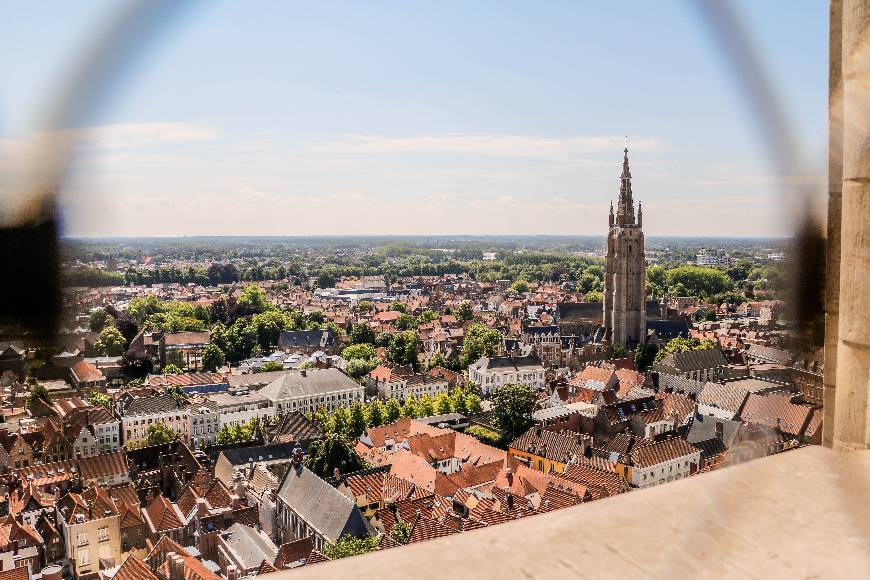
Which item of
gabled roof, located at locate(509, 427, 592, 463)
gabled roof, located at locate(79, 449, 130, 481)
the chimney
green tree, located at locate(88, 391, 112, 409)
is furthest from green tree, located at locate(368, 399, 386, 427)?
the chimney

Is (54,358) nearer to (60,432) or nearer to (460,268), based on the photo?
(60,432)

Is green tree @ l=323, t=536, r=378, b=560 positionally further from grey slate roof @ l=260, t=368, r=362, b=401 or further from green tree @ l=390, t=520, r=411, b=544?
grey slate roof @ l=260, t=368, r=362, b=401

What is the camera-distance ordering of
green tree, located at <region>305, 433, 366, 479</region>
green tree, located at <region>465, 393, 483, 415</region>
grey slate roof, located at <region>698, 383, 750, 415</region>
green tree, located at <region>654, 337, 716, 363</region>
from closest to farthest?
green tree, located at <region>305, 433, 366, 479</region>
grey slate roof, located at <region>698, 383, 750, 415</region>
green tree, located at <region>465, 393, 483, 415</region>
green tree, located at <region>654, 337, 716, 363</region>

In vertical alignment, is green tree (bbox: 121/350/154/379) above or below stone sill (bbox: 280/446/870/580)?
below

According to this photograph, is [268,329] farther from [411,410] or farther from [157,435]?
[157,435]

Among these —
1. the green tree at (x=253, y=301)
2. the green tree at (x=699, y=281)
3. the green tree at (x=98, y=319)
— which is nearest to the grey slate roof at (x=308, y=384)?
the green tree at (x=253, y=301)

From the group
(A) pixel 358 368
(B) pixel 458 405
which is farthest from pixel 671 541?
(A) pixel 358 368
